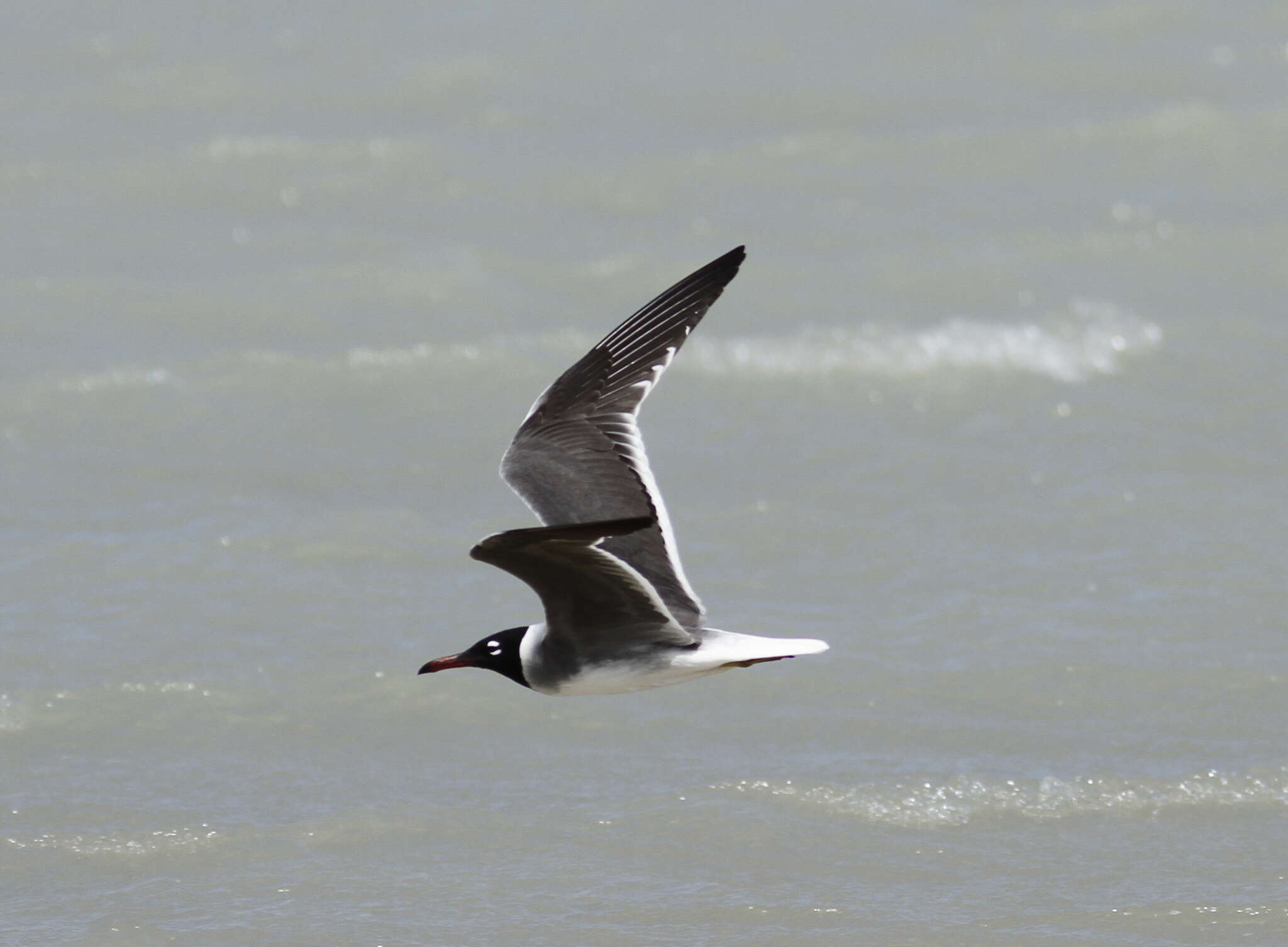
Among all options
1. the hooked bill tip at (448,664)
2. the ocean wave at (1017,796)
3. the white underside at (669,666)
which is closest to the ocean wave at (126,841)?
the hooked bill tip at (448,664)

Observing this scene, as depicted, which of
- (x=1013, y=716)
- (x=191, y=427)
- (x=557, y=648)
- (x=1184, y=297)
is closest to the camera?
(x=557, y=648)

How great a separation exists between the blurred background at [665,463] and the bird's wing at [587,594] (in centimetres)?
76

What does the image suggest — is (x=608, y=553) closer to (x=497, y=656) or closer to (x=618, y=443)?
(x=497, y=656)

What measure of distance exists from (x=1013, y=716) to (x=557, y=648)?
1.96 metres

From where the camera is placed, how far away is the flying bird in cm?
429

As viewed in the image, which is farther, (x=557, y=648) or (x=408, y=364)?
(x=408, y=364)

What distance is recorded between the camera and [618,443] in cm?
496

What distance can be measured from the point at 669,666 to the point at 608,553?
41cm

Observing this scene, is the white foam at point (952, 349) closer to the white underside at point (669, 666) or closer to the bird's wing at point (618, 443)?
the bird's wing at point (618, 443)

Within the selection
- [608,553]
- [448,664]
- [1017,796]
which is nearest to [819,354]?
[1017,796]

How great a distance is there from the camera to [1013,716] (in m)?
6.05

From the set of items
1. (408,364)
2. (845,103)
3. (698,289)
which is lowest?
(698,289)

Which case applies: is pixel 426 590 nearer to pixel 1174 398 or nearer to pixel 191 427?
pixel 191 427

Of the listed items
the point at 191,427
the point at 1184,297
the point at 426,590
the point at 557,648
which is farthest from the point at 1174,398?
the point at 557,648
